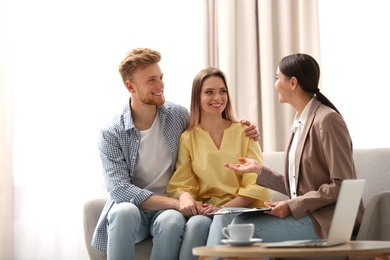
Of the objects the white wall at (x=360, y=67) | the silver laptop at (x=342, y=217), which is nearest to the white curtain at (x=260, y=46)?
the white wall at (x=360, y=67)

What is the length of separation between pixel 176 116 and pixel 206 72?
0.24 m

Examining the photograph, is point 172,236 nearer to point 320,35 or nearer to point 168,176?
point 168,176

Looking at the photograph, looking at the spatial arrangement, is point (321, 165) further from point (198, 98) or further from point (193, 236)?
point (198, 98)

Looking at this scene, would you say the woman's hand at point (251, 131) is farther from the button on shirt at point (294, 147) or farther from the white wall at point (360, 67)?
the white wall at point (360, 67)

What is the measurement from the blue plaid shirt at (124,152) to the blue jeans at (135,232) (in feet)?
0.40

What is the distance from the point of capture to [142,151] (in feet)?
10.2

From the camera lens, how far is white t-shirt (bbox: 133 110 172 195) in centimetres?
311

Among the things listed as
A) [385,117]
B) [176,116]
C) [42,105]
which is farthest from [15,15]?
[385,117]

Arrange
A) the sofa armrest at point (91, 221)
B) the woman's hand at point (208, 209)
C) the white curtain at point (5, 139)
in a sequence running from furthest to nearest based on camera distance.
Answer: the white curtain at point (5, 139)
the sofa armrest at point (91, 221)
the woman's hand at point (208, 209)

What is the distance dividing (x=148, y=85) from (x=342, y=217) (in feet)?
4.52

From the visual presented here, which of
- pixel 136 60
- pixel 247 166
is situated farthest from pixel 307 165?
pixel 136 60

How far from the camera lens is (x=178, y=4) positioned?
411 centimetres

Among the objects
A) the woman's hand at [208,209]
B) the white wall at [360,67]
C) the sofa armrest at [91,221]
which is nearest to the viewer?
the woman's hand at [208,209]

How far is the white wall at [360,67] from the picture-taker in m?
4.02
